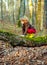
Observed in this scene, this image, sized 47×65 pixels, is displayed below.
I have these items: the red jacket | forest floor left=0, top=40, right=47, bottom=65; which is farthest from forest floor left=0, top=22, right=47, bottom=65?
the red jacket

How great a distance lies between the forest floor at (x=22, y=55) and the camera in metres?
3.79


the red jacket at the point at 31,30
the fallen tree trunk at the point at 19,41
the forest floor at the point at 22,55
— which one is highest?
the fallen tree trunk at the point at 19,41

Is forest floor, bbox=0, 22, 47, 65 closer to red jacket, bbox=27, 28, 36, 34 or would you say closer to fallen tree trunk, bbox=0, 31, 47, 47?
fallen tree trunk, bbox=0, 31, 47, 47

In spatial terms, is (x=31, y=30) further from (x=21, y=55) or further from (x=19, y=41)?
(x=21, y=55)

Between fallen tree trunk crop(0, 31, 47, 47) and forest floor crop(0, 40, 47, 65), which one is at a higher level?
fallen tree trunk crop(0, 31, 47, 47)

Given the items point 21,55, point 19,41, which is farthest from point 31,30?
point 21,55

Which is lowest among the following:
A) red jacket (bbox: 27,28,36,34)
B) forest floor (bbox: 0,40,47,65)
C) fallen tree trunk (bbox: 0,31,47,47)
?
red jacket (bbox: 27,28,36,34)

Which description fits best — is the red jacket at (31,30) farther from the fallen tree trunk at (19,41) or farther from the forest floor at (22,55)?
the forest floor at (22,55)

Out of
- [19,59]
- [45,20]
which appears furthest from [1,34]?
[45,20]

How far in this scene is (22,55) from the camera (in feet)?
12.8

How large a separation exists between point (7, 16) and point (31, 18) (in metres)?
1.81

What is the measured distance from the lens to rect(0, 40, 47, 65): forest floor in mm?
3789

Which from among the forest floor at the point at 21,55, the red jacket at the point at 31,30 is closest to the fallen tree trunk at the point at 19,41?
the forest floor at the point at 21,55

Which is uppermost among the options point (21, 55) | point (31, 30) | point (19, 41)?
point (19, 41)
